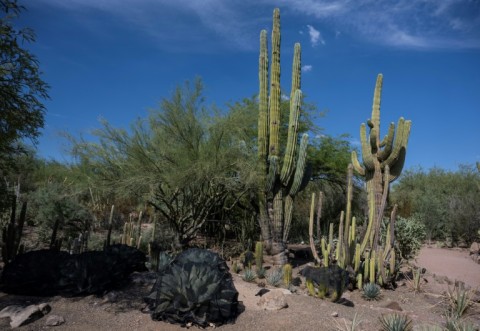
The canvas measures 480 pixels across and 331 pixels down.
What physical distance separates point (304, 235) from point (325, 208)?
1.59 metres

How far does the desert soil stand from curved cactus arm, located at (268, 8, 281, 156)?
4.44 meters

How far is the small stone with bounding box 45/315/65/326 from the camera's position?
559 centimetres

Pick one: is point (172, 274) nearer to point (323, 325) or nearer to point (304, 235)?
point (323, 325)

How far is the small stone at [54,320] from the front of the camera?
5.59 m

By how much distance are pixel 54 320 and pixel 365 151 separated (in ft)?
30.8

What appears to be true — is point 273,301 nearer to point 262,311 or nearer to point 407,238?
point 262,311

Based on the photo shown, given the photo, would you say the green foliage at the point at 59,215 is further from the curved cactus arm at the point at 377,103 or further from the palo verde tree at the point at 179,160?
the curved cactus arm at the point at 377,103

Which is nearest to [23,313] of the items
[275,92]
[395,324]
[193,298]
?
[193,298]

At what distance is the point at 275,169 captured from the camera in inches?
456

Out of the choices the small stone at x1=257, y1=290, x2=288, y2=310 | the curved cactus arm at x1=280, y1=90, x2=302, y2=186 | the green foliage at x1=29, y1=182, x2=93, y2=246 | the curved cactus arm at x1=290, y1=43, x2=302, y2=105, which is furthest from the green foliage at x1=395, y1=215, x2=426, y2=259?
the green foliage at x1=29, y1=182, x2=93, y2=246

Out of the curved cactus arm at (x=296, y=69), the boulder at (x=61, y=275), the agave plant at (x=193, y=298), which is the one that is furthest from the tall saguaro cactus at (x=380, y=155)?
the boulder at (x=61, y=275)

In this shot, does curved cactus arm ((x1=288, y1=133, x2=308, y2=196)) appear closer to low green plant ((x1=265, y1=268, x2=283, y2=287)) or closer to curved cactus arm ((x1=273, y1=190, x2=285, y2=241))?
curved cactus arm ((x1=273, y1=190, x2=285, y2=241))

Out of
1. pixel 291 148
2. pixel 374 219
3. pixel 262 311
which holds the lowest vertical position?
pixel 262 311

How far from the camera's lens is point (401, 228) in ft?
38.9
